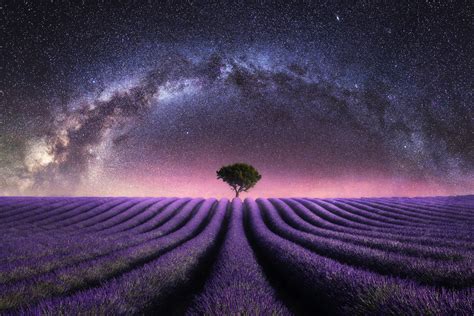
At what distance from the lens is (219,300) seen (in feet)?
8.89

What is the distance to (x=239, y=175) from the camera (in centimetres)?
3534

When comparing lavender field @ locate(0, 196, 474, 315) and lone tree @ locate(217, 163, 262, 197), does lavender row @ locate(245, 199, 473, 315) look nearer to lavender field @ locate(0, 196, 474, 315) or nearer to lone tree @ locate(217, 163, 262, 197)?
lavender field @ locate(0, 196, 474, 315)

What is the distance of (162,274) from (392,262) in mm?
3547

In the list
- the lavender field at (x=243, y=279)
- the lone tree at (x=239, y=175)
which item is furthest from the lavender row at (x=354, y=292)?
the lone tree at (x=239, y=175)

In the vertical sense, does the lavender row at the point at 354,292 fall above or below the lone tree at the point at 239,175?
below

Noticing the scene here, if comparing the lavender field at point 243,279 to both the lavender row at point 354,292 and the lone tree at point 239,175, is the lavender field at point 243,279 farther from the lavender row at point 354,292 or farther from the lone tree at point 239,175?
the lone tree at point 239,175

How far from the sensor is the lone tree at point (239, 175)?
3574cm

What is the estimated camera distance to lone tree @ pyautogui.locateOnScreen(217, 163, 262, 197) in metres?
35.7

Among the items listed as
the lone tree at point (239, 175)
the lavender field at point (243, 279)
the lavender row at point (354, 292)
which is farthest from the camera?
the lone tree at point (239, 175)

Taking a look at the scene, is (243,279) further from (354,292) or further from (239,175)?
(239,175)

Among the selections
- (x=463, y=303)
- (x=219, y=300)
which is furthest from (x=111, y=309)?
(x=463, y=303)

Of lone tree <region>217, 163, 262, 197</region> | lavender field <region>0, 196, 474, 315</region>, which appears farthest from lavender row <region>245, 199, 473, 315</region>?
lone tree <region>217, 163, 262, 197</region>

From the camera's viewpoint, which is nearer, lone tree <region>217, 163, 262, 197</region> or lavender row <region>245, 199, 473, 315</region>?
lavender row <region>245, 199, 473, 315</region>

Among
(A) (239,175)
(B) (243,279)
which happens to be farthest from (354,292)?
(A) (239,175)
